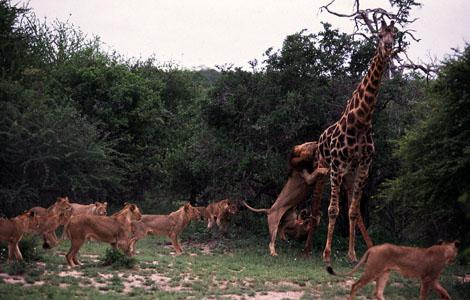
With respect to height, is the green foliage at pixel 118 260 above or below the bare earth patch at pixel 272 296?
above

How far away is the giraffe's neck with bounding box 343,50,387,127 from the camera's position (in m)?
16.1

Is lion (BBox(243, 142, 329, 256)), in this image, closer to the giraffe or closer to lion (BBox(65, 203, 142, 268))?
the giraffe

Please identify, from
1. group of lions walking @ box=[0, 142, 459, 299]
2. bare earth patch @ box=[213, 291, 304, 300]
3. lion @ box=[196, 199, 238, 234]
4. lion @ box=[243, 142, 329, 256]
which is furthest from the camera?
lion @ box=[196, 199, 238, 234]

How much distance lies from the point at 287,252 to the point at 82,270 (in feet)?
21.3

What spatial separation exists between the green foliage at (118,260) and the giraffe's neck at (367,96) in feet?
20.1

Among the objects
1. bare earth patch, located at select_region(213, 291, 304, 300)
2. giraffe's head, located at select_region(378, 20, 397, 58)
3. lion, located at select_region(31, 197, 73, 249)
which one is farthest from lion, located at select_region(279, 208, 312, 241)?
bare earth patch, located at select_region(213, 291, 304, 300)

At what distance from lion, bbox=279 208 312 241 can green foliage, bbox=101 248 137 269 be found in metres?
5.61

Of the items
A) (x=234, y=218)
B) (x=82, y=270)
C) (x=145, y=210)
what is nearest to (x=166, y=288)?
(x=82, y=270)

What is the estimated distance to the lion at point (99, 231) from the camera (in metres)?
14.0

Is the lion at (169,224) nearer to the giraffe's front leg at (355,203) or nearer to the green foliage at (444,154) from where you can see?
the giraffe's front leg at (355,203)

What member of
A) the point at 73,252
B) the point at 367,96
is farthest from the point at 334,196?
the point at 73,252

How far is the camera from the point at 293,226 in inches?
738

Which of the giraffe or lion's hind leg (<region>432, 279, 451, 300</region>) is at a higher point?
the giraffe

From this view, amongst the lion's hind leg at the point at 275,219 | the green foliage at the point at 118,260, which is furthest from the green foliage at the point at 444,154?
the green foliage at the point at 118,260
